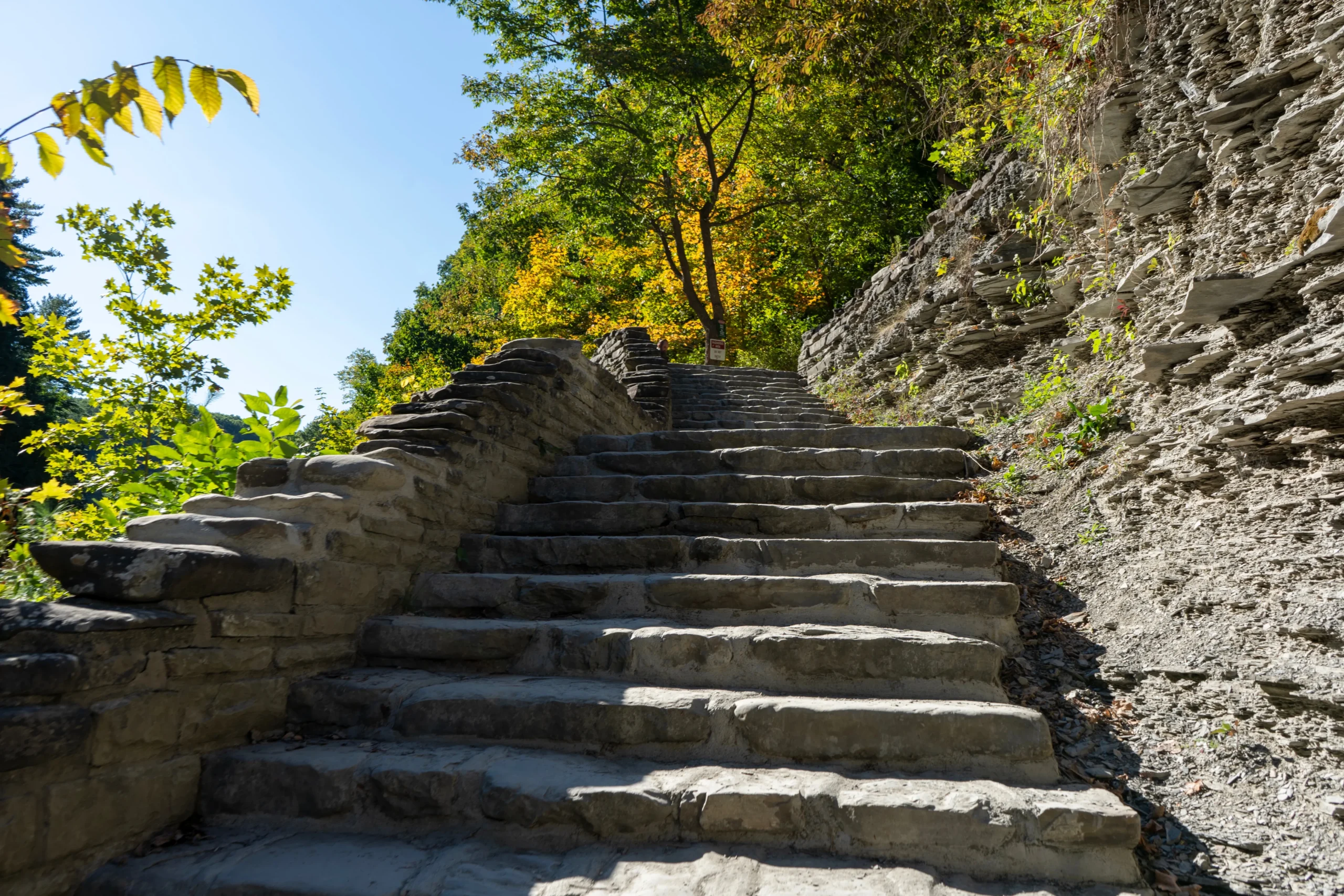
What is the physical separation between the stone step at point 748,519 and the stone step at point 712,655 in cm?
79

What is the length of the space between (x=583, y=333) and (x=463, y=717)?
15952 millimetres

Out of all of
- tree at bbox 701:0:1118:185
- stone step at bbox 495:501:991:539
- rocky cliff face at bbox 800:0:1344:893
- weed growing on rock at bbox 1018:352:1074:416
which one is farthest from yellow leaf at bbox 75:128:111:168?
tree at bbox 701:0:1118:185

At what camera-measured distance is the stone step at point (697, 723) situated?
205 cm

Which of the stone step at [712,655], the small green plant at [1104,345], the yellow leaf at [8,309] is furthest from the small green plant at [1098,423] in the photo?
the yellow leaf at [8,309]

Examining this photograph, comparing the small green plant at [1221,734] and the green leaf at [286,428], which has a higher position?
the green leaf at [286,428]

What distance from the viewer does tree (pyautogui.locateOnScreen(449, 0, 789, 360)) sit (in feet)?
39.3

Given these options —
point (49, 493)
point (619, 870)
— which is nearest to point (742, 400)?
point (49, 493)

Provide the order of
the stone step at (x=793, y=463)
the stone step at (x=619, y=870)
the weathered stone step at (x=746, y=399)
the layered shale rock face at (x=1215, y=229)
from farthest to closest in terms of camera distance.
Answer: the weathered stone step at (x=746, y=399), the stone step at (x=793, y=463), the layered shale rock face at (x=1215, y=229), the stone step at (x=619, y=870)

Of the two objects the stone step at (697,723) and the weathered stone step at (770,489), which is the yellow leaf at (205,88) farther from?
the weathered stone step at (770,489)

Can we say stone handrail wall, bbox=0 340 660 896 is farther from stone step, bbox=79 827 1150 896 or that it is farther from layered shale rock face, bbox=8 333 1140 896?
stone step, bbox=79 827 1150 896

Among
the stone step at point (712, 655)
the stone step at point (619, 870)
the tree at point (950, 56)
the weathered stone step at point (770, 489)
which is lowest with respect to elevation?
the stone step at point (619, 870)

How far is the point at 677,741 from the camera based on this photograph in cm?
216

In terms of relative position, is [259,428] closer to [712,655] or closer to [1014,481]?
[712,655]

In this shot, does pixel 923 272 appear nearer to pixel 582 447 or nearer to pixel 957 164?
pixel 957 164
